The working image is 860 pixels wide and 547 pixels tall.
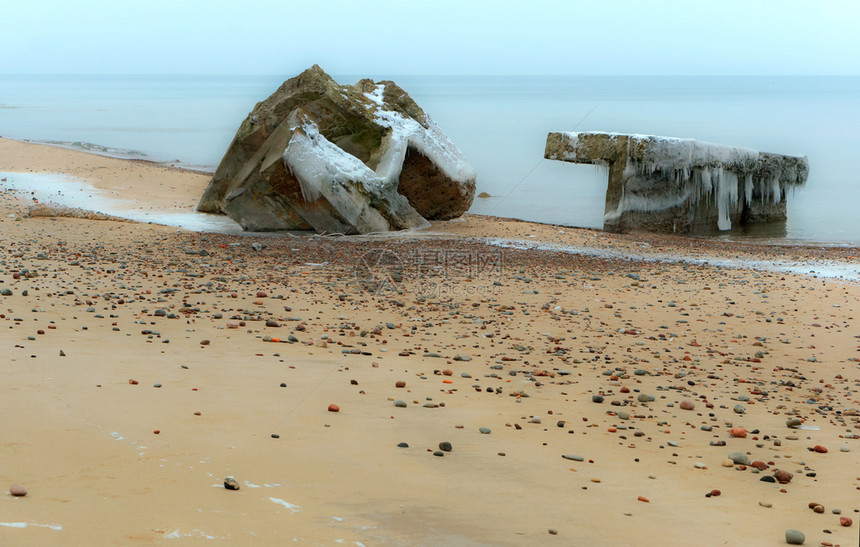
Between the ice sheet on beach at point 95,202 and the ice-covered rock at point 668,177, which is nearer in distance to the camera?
the ice sheet on beach at point 95,202

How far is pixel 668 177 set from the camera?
45.6 feet

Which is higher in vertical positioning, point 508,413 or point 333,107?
point 333,107

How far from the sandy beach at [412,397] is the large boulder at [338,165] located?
1259 millimetres

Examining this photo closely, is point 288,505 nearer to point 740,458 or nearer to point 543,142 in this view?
point 740,458

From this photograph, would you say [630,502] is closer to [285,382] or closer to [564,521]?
[564,521]

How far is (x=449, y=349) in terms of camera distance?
252 inches

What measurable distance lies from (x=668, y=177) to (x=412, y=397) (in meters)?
10.00

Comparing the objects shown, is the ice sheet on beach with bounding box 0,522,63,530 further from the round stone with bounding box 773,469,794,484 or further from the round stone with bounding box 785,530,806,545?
the round stone with bounding box 773,469,794,484

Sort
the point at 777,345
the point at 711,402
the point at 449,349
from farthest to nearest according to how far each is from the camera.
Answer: the point at 777,345
the point at 449,349
the point at 711,402

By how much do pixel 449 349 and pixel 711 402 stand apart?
6.42 ft

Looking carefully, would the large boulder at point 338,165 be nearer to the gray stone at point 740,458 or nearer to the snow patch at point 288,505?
the gray stone at point 740,458

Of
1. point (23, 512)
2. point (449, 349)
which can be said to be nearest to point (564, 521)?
point (23, 512)

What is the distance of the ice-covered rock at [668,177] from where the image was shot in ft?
44.4

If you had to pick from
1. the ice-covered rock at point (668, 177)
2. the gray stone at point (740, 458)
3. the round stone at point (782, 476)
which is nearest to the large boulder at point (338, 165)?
the ice-covered rock at point (668, 177)
